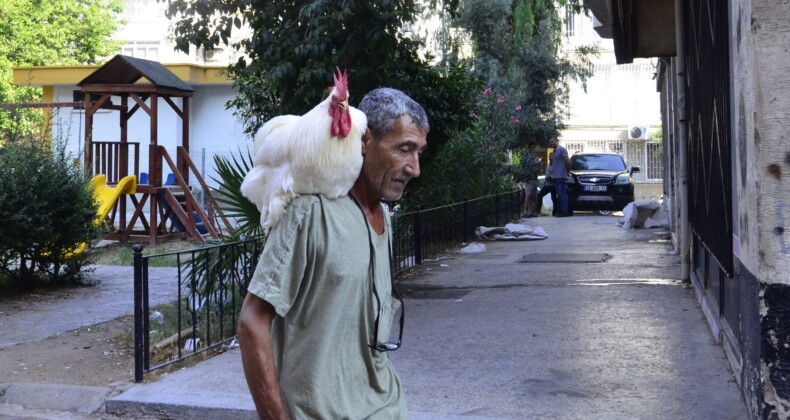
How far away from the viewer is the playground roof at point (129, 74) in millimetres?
18125

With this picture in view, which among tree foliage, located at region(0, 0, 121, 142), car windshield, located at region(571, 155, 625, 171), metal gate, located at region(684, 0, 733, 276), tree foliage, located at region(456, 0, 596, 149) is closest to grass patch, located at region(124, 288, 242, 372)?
metal gate, located at region(684, 0, 733, 276)

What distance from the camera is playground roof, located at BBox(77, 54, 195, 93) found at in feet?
59.5

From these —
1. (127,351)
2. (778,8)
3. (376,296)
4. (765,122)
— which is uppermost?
(778,8)

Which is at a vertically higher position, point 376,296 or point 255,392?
point 376,296

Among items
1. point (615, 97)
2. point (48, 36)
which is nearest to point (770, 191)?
point (48, 36)

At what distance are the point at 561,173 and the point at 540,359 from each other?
15187 millimetres

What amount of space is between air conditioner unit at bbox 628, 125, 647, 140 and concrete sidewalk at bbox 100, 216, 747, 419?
32026 millimetres

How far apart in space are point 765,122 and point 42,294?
8983mm

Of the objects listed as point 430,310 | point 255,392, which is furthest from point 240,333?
point 430,310

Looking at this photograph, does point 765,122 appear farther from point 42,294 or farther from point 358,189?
point 42,294

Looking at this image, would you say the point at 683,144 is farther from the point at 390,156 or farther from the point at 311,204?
the point at 311,204

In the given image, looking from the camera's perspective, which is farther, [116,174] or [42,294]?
[116,174]

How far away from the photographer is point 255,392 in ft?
7.76

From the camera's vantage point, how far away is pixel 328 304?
2.46 meters
